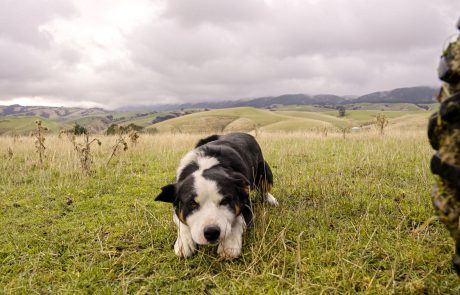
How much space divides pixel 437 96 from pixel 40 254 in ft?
15.7

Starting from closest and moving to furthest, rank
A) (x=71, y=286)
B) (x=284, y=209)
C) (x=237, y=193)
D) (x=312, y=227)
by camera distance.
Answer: (x=71, y=286), (x=237, y=193), (x=312, y=227), (x=284, y=209)

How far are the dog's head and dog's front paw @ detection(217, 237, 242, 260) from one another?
0.23 m

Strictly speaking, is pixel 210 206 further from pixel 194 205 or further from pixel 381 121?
pixel 381 121

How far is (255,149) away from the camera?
6918 mm

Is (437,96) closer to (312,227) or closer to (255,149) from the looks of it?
(312,227)

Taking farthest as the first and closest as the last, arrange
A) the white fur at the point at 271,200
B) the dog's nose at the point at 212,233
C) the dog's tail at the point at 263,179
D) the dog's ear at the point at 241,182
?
the dog's tail at the point at 263,179
the white fur at the point at 271,200
the dog's ear at the point at 241,182
the dog's nose at the point at 212,233

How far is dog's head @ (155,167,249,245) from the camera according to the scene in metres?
3.71

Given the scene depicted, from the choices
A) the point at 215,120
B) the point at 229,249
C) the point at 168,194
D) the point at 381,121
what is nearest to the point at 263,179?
the point at 168,194

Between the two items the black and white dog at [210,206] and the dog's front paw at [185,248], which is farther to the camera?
the dog's front paw at [185,248]

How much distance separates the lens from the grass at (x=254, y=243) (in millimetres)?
3361

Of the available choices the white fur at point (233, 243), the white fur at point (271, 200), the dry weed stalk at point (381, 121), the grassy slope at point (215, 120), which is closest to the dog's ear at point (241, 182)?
the white fur at point (233, 243)

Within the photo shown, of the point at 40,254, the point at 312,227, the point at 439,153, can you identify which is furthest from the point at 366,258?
the point at 40,254

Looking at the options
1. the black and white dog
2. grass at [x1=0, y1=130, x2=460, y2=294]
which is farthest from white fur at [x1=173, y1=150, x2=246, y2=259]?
grass at [x1=0, y1=130, x2=460, y2=294]

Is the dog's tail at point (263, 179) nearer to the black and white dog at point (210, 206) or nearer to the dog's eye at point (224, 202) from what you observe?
the black and white dog at point (210, 206)
